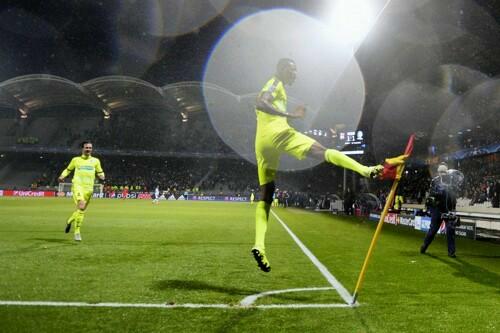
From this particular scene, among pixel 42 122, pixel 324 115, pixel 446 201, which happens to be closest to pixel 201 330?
pixel 446 201

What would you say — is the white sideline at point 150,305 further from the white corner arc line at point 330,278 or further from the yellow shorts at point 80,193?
the yellow shorts at point 80,193

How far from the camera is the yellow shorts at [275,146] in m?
5.30

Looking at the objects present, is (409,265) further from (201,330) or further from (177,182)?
(177,182)

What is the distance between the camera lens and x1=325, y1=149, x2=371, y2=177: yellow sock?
4.89 meters

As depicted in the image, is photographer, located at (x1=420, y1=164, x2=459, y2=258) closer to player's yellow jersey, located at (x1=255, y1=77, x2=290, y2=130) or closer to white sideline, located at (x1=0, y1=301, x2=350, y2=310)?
player's yellow jersey, located at (x1=255, y1=77, x2=290, y2=130)

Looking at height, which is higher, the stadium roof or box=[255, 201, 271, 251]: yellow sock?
the stadium roof

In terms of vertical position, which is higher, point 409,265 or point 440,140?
point 440,140

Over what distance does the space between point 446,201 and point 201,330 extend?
27.4 feet

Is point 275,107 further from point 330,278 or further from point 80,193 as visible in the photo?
point 80,193

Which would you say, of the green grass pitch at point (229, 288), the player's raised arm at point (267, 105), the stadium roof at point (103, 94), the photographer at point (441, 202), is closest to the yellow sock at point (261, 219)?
the green grass pitch at point (229, 288)

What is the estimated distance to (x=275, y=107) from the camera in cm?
561

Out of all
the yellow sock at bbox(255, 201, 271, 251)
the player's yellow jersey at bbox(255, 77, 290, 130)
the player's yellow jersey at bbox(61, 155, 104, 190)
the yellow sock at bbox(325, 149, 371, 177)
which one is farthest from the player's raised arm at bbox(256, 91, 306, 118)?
the player's yellow jersey at bbox(61, 155, 104, 190)

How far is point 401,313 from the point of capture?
4.49 m

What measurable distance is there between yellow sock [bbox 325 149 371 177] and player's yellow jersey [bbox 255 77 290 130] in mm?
735
